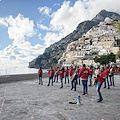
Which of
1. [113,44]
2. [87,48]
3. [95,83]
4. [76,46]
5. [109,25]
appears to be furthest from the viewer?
[109,25]

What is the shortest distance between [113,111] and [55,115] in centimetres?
222

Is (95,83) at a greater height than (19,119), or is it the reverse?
(95,83)

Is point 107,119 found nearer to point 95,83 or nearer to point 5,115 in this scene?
point 95,83

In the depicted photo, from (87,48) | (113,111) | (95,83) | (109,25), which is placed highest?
(109,25)

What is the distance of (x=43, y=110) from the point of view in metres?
4.96

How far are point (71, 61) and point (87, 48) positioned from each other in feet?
78.9

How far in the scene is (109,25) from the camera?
157 metres

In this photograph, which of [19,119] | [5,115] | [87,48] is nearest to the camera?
[19,119]

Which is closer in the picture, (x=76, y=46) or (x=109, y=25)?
(x=76, y=46)

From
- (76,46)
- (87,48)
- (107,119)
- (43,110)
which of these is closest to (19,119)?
(43,110)

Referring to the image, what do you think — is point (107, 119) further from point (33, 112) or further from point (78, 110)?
point (33, 112)

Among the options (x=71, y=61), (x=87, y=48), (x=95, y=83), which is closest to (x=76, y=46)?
(x=87, y=48)

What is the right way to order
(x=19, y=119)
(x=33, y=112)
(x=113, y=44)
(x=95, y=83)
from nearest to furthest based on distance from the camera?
1. (x=19, y=119)
2. (x=33, y=112)
3. (x=95, y=83)
4. (x=113, y=44)

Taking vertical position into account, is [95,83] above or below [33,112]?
above
